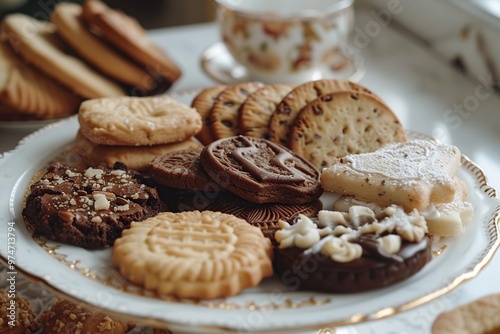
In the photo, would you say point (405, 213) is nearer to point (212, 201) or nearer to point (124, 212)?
point (212, 201)

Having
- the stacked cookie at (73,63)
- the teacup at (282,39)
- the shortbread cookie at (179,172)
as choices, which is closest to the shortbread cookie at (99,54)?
the stacked cookie at (73,63)

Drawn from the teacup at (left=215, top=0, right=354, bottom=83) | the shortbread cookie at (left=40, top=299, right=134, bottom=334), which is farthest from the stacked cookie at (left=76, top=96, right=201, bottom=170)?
the teacup at (left=215, top=0, right=354, bottom=83)

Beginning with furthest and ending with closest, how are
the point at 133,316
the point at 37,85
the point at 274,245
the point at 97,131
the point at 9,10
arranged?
the point at 9,10 < the point at 37,85 < the point at 97,131 < the point at 274,245 < the point at 133,316

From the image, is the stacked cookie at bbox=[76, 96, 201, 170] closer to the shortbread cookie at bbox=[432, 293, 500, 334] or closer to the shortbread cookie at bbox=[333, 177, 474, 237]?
the shortbread cookie at bbox=[333, 177, 474, 237]

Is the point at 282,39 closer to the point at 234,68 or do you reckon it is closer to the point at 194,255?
the point at 234,68

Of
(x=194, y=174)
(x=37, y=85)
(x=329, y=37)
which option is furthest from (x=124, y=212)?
(x=329, y=37)

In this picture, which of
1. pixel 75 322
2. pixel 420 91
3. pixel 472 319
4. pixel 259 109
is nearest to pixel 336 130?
pixel 259 109

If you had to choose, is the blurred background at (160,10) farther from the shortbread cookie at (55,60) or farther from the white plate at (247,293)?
the white plate at (247,293)
